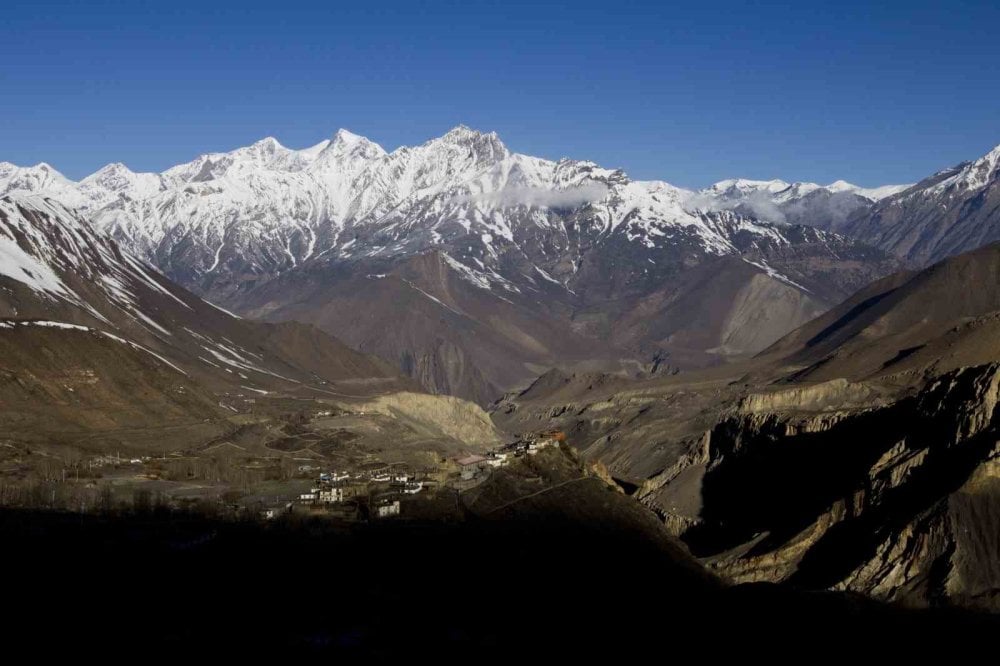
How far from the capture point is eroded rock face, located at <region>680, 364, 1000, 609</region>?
102 meters

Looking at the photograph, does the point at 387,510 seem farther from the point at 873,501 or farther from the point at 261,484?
the point at 873,501

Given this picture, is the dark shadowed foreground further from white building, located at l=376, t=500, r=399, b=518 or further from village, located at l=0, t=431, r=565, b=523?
village, located at l=0, t=431, r=565, b=523

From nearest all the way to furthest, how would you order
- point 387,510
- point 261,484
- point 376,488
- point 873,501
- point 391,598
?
point 391,598 → point 387,510 → point 873,501 → point 376,488 → point 261,484

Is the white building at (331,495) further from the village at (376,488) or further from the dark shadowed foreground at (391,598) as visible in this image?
the dark shadowed foreground at (391,598)

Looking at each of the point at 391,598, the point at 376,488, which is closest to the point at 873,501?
the point at 376,488

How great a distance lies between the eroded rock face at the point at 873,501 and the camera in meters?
102

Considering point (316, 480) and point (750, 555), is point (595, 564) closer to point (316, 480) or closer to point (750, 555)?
point (750, 555)

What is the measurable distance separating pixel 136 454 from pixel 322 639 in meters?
74.1

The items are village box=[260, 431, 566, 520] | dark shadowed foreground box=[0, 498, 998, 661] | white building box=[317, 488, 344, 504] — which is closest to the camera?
dark shadowed foreground box=[0, 498, 998, 661]

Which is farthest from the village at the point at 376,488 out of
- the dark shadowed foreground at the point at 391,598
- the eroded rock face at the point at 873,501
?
the eroded rock face at the point at 873,501

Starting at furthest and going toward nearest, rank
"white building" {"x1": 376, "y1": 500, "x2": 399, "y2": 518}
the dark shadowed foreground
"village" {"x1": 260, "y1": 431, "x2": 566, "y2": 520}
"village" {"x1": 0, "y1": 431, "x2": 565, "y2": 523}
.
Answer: "village" {"x1": 260, "y1": 431, "x2": 566, "y2": 520} < "village" {"x1": 0, "y1": 431, "x2": 565, "y2": 523} < "white building" {"x1": 376, "y1": 500, "x2": 399, "y2": 518} < the dark shadowed foreground

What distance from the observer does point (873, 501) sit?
117m

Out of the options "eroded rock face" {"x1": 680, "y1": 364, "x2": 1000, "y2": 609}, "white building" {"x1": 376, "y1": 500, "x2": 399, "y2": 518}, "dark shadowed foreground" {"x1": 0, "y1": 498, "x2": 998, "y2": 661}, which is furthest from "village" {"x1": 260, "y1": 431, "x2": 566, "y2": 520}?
"eroded rock face" {"x1": 680, "y1": 364, "x2": 1000, "y2": 609}

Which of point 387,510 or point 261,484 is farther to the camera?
point 261,484
